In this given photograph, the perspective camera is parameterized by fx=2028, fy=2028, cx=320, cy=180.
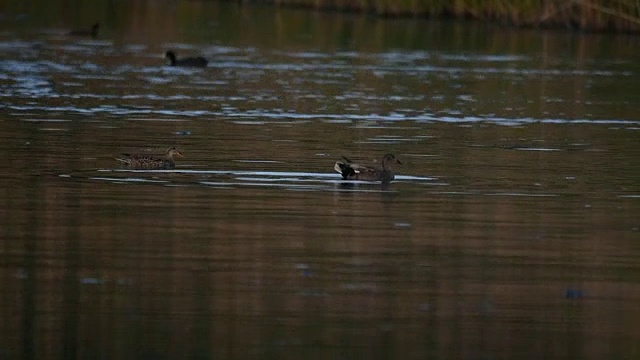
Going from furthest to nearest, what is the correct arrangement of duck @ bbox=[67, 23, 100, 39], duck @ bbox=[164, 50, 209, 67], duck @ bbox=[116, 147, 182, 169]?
duck @ bbox=[67, 23, 100, 39], duck @ bbox=[164, 50, 209, 67], duck @ bbox=[116, 147, 182, 169]

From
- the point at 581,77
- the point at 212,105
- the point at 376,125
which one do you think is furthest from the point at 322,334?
the point at 581,77

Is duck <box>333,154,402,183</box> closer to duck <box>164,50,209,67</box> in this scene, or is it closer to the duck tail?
the duck tail

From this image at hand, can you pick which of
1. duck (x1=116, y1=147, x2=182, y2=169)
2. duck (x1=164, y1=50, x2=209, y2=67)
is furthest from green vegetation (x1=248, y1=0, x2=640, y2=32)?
duck (x1=116, y1=147, x2=182, y2=169)

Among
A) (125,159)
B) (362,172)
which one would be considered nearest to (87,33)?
(125,159)

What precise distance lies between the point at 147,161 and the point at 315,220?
3.71 meters

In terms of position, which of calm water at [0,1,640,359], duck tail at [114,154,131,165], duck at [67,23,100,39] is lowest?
calm water at [0,1,640,359]

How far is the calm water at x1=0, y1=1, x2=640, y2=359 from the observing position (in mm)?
9898

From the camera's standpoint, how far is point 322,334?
32.0 ft

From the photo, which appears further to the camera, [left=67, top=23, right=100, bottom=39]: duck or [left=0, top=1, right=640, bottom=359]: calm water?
[left=67, top=23, right=100, bottom=39]: duck

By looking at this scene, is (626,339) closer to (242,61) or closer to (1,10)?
(242,61)

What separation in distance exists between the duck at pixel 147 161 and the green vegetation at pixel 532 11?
2522 centimetres

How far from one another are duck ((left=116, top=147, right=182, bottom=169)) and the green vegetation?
2522 cm

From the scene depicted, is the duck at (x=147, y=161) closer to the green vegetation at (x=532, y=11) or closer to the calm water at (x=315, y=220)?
the calm water at (x=315, y=220)

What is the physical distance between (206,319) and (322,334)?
2.13 feet
